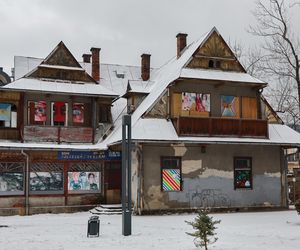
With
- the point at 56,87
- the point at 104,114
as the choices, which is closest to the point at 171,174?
the point at 104,114

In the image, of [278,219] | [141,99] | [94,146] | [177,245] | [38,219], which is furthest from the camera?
[141,99]

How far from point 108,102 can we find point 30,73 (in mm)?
4725

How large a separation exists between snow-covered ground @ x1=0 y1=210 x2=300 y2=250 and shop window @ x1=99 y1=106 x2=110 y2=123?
675cm

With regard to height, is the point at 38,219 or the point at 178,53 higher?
the point at 178,53

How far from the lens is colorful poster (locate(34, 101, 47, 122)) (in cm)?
2547

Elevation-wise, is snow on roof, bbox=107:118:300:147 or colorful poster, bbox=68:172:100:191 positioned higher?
snow on roof, bbox=107:118:300:147

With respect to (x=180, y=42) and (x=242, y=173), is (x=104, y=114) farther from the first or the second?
(x=242, y=173)

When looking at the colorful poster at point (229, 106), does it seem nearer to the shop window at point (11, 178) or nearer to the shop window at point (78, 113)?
the shop window at point (78, 113)

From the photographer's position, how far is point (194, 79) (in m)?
24.3

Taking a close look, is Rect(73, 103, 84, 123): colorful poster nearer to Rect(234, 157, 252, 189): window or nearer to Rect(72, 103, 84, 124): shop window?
Rect(72, 103, 84, 124): shop window

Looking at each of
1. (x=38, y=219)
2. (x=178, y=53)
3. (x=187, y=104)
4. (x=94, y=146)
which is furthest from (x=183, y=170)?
(x=178, y=53)

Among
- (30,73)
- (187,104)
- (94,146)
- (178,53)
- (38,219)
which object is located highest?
(178,53)

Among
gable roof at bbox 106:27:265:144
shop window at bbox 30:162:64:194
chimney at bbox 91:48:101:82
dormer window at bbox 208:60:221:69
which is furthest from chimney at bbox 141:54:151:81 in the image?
shop window at bbox 30:162:64:194

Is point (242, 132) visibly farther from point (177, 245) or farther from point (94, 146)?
point (177, 245)
